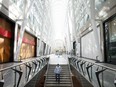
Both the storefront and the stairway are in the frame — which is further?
the stairway

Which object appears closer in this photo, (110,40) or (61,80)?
(110,40)

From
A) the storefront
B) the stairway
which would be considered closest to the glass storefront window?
the storefront

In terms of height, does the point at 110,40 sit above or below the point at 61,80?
above

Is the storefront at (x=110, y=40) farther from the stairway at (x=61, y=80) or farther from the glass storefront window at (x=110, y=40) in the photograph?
the stairway at (x=61, y=80)

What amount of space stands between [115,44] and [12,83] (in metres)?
10.5

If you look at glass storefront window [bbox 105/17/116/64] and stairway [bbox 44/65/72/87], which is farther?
stairway [bbox 44/65/72/87]

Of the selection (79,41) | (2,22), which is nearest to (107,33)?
(2,22)

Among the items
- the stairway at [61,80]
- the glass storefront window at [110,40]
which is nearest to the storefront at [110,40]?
the glass storefront window at [110,40]

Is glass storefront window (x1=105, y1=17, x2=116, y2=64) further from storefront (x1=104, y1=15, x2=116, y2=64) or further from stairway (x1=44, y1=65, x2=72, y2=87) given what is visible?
stairway (x1=44, y1=65, x2=72, y2=87)

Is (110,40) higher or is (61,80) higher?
(110,40)

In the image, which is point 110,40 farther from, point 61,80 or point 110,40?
point 61,80

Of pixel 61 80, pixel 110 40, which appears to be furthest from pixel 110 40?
pixel 61 80

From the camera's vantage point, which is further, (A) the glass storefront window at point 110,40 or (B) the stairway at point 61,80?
(B) the stairway at point 61,80

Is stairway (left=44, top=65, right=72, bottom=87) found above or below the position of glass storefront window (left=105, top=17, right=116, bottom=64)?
below
